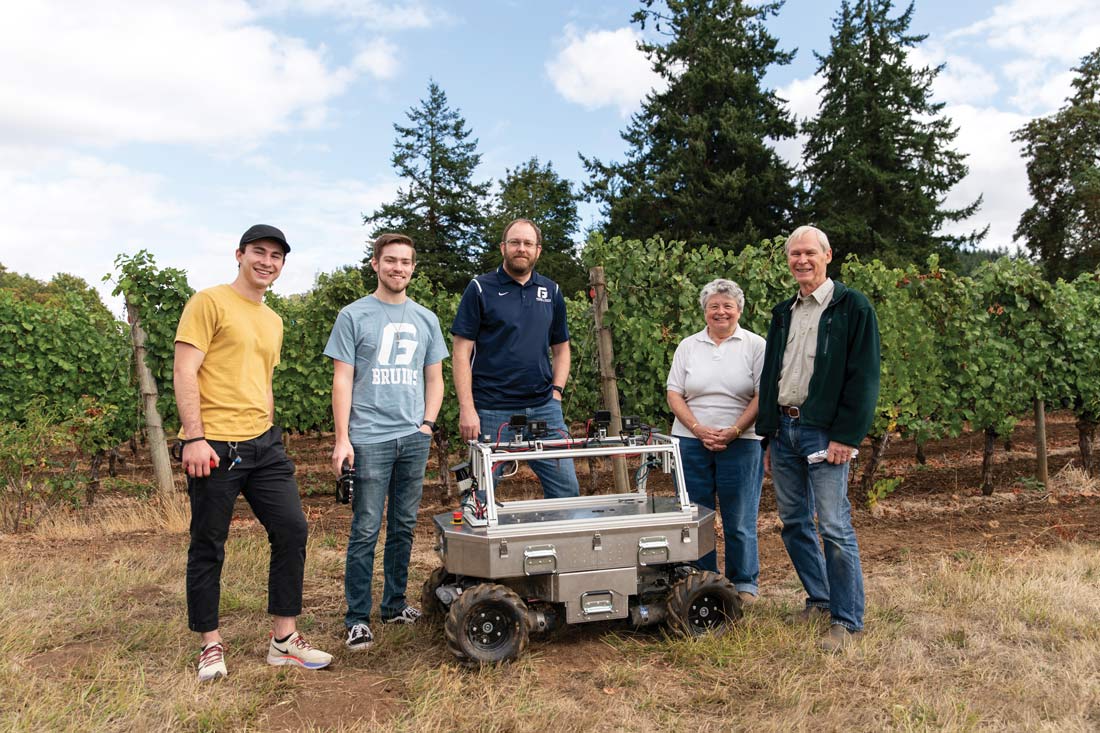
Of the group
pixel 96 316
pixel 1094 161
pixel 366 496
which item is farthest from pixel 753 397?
pixel 1094 161

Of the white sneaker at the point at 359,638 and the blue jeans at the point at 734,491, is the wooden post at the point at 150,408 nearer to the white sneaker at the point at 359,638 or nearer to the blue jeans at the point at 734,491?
the white sneaker at the point at 359,638

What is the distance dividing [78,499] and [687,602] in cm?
613

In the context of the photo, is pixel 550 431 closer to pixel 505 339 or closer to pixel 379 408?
pixel 505 339

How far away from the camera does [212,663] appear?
10.5 feet

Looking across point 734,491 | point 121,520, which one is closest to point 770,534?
point 734,491

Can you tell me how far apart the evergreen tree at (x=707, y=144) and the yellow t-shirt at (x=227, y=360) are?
2147 centimetres

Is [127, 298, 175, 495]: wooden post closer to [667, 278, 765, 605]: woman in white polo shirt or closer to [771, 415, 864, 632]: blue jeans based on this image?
[667, 278, 765, 605]: woman in white polo shirt

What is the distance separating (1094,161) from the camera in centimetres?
3080

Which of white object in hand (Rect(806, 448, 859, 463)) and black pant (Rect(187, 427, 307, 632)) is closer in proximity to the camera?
black pant (Rect(187, 427, 307, 632))

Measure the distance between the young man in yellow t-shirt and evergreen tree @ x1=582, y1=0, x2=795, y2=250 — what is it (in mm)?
21390

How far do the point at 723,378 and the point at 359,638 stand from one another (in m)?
2.23

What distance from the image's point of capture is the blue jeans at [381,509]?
3551 millimetres

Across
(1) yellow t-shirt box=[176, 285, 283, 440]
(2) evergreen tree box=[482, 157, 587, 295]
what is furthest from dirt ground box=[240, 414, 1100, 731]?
(2) evergreen tree box=[482, 157, 587, 295]

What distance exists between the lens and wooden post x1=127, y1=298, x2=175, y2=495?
721 cm
